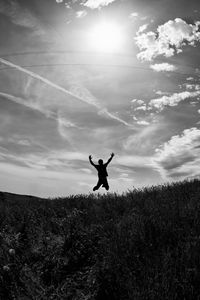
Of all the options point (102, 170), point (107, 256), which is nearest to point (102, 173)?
point (102, 170)

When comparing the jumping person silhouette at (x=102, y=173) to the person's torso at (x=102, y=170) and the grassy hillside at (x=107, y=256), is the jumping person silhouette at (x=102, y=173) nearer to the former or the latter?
the person's torso at (x=102, y=170)

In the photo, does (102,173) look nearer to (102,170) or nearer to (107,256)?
(102,170)

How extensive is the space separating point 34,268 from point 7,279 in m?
0.47

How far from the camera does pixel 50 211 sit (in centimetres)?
884

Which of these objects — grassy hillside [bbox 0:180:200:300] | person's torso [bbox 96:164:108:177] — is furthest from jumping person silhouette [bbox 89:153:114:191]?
grassy hillside [bbox 0:180:200:300]

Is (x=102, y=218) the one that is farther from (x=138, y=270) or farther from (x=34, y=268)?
(x=138, y=270)

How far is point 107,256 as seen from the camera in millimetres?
5016

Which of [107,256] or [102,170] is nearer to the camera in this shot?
[107,256]

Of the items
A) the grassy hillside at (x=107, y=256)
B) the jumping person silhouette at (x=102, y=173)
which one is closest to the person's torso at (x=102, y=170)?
the jumping person silhouette at (x=102, y=173)

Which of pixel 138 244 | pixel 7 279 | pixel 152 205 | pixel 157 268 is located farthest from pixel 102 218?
pixel 157 268

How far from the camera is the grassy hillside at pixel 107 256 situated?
420 cm

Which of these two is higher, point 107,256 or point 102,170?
point 102,170

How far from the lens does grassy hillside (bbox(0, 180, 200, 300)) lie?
13.8ft

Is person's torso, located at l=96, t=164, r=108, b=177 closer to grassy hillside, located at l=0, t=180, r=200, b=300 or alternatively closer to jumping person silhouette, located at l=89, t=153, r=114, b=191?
jumping person silhouette, located at l=89, t=153, r=114, b=191
